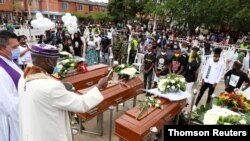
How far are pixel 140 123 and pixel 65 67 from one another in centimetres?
306

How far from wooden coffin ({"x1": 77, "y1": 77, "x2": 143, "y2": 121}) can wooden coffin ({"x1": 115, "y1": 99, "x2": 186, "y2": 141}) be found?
779 millimetres

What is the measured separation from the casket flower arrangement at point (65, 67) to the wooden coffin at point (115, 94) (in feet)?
3.59

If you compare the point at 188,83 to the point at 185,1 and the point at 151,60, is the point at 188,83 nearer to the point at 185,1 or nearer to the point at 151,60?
the point at 151,60

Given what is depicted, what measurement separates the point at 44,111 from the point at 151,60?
518 centimetres

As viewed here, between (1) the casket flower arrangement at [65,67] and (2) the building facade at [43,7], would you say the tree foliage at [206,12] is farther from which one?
(2) the building facade at [43,7]

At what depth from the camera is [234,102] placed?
369 centimetres

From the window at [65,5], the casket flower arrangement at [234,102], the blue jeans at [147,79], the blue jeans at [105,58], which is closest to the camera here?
the casket flower arrangement at [234,102]

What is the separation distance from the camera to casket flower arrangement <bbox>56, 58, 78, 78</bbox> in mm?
6027

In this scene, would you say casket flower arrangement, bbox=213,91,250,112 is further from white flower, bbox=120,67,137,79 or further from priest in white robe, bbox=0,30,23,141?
priest in white robe, bbox=0,30,23,141

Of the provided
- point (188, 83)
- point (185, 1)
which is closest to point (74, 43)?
point (188, 83)

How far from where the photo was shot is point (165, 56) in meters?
7.28

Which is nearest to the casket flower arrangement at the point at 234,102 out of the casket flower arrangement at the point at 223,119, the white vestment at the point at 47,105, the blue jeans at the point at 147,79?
the casket flower arrangement at the point at 223,119

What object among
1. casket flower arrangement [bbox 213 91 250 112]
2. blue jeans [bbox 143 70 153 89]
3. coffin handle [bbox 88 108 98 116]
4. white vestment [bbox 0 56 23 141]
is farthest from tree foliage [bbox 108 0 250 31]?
white vestment [bbox 0 56 23 141]

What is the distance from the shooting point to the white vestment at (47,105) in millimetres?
→ 2215
